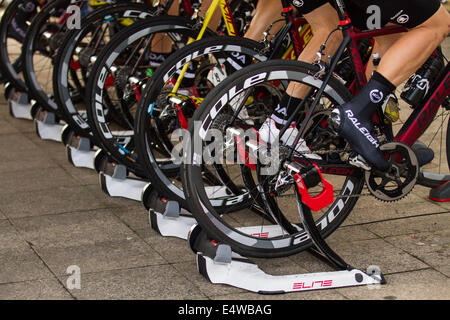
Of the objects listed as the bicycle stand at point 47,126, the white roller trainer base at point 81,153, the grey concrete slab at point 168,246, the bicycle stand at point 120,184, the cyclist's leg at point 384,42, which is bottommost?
the bicycle stand at point 47,126

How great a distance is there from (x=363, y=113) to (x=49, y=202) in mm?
2161

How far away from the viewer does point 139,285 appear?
372 cm

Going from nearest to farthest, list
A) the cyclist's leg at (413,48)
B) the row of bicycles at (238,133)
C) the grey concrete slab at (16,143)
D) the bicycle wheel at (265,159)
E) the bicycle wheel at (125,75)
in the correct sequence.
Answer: the bicycle wheel at (265,159) → the row of bicycles at (238,133) → the cyclist's leg at (413,48) → the bicycle wheel at (125,75) → the grey concrete slab at (16,143)

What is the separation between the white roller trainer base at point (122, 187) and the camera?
4961 millimetres

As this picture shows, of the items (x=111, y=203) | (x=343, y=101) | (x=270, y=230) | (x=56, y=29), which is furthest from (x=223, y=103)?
(x=56, y=29)

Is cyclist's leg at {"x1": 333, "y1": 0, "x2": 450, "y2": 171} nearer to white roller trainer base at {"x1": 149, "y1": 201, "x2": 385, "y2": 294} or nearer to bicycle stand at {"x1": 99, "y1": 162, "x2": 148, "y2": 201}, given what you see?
white roller trainer base at {"x1": 149, "y1": 201, "x2": 385, "y2": 294}

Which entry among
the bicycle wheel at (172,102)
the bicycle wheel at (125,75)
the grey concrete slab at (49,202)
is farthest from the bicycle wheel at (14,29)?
the bicycle wheel at (172,102)

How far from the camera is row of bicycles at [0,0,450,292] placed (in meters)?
3.69

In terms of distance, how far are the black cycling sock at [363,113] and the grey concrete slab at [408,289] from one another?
25.4 inches

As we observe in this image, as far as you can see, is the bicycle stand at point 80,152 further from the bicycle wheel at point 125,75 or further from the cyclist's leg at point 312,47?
the cyclist's leg at point 312,47

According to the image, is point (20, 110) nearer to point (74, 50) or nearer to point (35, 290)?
point (74, 50)

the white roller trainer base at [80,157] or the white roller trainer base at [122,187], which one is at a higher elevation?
the white roller trainer base at [122,187]

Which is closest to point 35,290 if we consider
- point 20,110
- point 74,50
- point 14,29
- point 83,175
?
point 83,175

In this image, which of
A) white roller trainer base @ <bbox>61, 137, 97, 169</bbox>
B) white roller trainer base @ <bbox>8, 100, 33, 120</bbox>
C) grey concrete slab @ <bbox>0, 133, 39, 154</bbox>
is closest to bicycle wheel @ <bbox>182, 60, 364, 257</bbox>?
white roller trainer base @ <bbox>61, 137, 97, 169</bbox>
